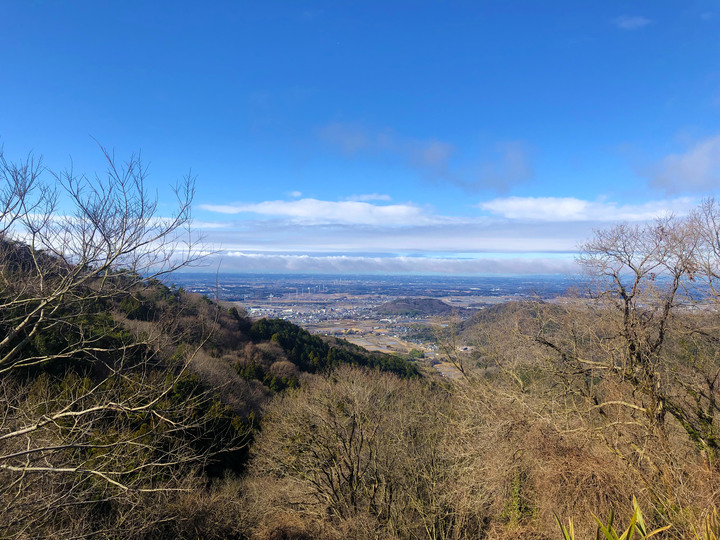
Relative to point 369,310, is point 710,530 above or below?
above

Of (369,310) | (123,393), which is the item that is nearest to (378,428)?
(123,393)

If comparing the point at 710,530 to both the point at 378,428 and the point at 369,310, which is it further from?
the point at 369,310

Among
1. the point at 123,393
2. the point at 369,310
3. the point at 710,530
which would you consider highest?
the point at 123,393

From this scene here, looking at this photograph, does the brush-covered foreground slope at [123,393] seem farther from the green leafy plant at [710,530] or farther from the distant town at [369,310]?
the distant town at [369,310]

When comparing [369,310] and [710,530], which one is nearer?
[710,530]

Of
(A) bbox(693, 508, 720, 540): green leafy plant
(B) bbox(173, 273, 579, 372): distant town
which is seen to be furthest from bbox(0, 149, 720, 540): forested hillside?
(B) bbox(173, 273, 579, 372): distant town

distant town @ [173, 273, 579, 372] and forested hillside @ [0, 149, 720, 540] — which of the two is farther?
distant town @ [173, 273, 579, 372]

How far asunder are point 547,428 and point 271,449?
9.88 metres

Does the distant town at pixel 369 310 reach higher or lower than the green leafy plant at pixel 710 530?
lower

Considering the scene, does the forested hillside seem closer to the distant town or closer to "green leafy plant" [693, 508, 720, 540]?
"green leafy plant" [693, 508, 720, 540]

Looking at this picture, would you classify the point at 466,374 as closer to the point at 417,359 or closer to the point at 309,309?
the point at 417,359

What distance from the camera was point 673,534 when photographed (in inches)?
220

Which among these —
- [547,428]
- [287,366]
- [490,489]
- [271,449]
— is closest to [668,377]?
[547,428]

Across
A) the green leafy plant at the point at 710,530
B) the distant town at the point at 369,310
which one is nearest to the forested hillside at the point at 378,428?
the green leafy plant at the point at 710,530
